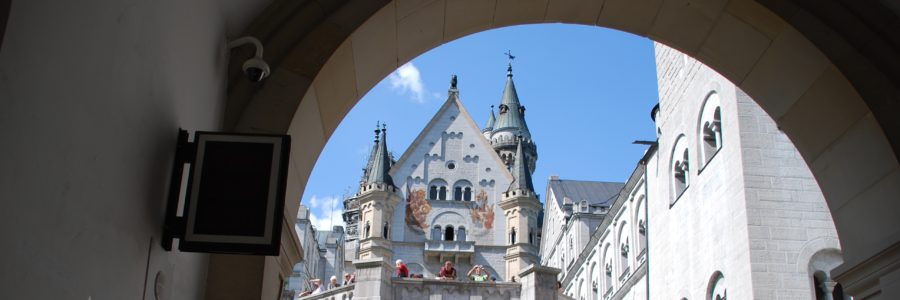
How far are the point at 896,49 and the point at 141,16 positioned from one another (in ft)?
17.0

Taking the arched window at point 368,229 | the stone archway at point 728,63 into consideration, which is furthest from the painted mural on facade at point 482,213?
the stone archway at point 728,63

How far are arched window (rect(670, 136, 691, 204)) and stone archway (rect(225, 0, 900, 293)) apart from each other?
18609 millimetres

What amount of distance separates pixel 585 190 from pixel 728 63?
63.8m

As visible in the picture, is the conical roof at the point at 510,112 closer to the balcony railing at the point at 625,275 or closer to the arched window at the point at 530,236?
the arched window at the point at 530,236

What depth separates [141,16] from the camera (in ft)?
13.8

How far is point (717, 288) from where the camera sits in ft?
75.7

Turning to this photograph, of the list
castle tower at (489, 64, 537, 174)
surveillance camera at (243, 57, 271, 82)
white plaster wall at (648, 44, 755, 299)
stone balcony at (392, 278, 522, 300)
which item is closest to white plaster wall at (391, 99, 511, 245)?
castle tower at (489, 64, 537, 174)

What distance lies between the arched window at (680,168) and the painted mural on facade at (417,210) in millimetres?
34672

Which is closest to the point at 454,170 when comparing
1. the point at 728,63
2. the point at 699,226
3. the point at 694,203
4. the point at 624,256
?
the point at 624,256

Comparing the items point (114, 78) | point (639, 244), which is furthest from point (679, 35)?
point (639, 244)

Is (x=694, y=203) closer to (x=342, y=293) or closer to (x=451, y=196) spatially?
(x=342, y=293)

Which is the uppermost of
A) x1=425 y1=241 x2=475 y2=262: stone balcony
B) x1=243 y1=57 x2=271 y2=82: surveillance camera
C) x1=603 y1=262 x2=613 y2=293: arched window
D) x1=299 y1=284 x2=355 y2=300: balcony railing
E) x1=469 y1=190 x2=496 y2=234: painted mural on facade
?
x1=469 y1=190 x2=496 y2=234: painted mural on facade

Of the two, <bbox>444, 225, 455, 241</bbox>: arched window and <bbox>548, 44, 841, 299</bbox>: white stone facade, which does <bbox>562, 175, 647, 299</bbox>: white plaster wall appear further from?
<bbox>444, 225, 455, 241</bbox>: arched window

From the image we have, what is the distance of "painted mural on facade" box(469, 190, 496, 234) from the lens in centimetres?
6166
